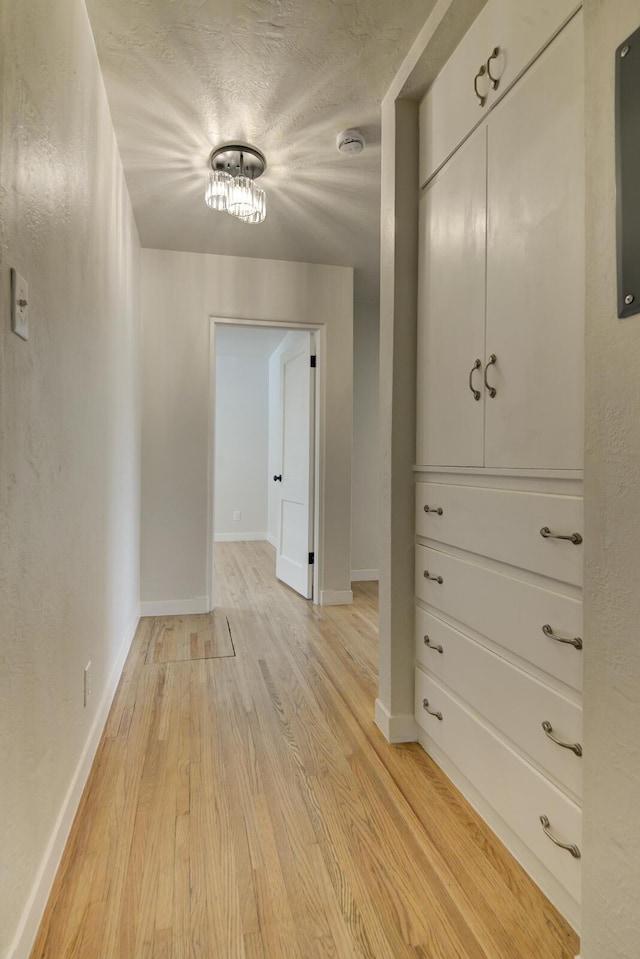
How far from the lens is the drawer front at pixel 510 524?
116 cm

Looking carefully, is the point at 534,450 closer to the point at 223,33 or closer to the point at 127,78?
the point at 223,33

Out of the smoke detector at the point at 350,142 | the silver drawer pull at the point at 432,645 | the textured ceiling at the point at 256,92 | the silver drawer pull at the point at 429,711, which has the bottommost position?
the silver drawer pull at the point at 429,711

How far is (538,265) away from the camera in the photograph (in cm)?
126

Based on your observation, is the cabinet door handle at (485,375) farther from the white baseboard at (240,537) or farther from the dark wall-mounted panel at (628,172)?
the white baseboard at (240,537)

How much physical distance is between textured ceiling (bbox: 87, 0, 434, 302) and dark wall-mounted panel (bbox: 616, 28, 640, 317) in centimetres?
104

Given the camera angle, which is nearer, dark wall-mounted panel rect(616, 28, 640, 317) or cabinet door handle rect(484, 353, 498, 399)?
dark wall-mounted panel rect(616, 28, 640, 317)

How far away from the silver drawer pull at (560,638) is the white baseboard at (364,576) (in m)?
3.45

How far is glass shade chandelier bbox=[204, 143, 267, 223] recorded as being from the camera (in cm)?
233

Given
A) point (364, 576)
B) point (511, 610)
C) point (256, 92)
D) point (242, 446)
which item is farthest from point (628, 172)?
point (242, 446)

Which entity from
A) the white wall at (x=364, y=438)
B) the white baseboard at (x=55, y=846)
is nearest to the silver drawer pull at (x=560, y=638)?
the white baseboard at (x=55, y=846)

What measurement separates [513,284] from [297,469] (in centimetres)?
284

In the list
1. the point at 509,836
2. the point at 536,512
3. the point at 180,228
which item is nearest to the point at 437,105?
the point at 536,512

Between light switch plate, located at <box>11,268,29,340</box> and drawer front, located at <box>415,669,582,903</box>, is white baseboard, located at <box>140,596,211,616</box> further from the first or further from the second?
light switch plate, located at <box>11,268,29,340</box>

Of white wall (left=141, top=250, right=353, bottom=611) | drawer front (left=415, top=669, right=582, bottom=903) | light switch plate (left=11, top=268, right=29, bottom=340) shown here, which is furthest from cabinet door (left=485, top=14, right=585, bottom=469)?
white wall (left=141, top=250, right=353, bottom=611)
